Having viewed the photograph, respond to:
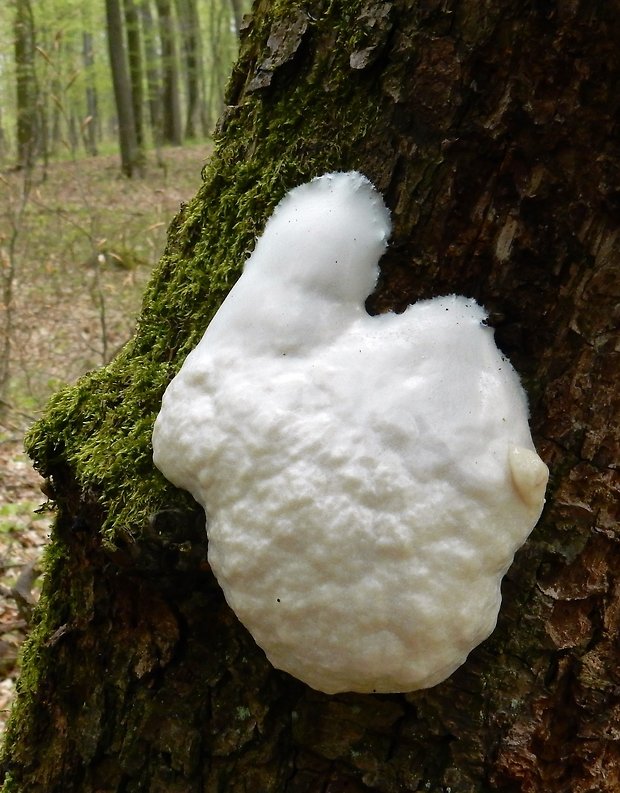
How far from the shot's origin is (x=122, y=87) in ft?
47.6

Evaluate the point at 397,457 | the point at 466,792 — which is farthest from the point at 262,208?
the point at 466,792

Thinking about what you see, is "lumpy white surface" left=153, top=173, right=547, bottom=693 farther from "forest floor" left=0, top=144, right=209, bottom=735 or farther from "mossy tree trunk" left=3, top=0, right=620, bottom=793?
"forest floor" left=0, top=144, right=209, bottom=735

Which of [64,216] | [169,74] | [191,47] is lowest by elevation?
[169,74]

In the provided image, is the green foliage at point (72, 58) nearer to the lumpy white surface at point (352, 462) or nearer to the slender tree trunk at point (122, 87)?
the slender tree trunk at point (122, 87)

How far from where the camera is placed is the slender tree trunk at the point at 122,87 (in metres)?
13.7

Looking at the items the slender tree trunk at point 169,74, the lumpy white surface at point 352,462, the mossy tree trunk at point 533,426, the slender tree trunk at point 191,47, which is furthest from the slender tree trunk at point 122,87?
the lumpy white surface at point 352,462

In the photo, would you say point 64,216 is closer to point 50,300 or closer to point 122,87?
point 50,300

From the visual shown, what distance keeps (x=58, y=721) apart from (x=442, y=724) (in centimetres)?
109

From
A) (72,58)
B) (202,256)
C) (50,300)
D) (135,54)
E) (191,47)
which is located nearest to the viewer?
(202,256)

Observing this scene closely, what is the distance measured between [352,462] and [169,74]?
20767 mm

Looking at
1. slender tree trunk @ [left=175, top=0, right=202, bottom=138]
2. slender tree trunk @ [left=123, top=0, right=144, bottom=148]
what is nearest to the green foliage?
slender tree trunk @ [left=175, top=0, right=202, bottom=138]

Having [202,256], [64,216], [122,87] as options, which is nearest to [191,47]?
[122,87]

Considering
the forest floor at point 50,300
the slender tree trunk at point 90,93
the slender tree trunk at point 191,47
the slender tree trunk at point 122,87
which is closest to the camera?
the forest floor at point 50,300

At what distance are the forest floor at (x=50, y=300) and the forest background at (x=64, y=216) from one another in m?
0.02
